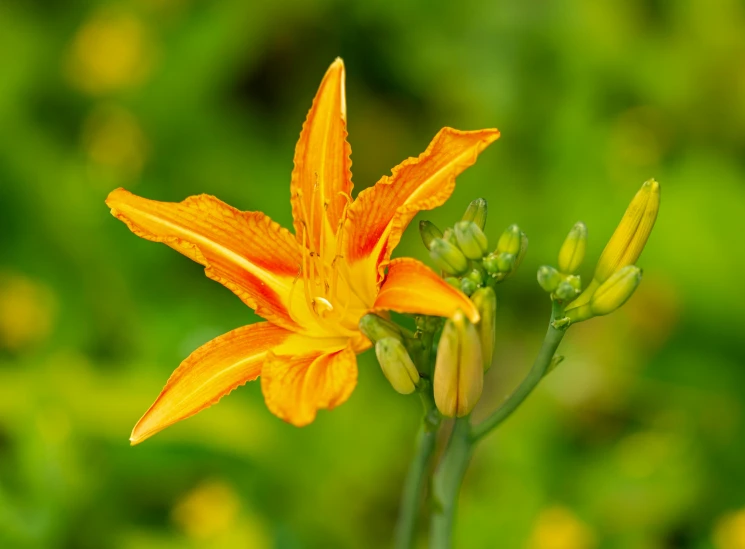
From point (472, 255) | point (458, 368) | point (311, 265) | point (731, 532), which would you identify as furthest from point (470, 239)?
point (731, 532)

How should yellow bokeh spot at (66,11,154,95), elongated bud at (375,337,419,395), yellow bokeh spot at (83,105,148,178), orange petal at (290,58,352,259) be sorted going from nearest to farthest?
elongated bud at (375,337,419,395)
orange petal at (290,58,352,259)
yellow bokeh spot at (83,105,148,178)
yellow bokeh spot at (66,11,154,95)

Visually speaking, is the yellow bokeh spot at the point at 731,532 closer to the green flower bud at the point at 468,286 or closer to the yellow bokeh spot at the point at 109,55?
the green flower bud at the point at 468,286

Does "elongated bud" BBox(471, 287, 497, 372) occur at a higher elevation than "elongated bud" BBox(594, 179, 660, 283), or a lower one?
lower

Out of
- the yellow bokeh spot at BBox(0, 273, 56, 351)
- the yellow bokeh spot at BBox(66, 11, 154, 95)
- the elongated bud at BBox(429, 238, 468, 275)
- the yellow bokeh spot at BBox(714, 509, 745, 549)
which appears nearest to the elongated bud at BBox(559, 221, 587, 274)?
the elongated bud at BBox(429, 238, 468, 275)

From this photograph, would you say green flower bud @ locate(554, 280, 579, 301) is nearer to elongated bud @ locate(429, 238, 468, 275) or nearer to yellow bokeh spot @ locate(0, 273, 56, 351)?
elongated bud @ locate(429, 238, 468, 275)

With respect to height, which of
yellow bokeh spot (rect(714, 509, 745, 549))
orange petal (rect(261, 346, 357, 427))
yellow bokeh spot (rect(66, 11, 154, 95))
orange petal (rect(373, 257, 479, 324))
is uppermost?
yellow bokeh spot (rect(66, 11, 154, 95))

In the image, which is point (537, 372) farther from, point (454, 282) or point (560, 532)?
point (560, 532)
